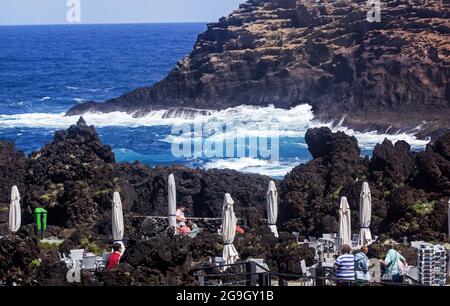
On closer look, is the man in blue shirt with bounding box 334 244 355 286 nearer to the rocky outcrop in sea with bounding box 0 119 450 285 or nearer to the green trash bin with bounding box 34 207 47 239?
the rocky outcrop in sea with bounding box 0 119 450 285

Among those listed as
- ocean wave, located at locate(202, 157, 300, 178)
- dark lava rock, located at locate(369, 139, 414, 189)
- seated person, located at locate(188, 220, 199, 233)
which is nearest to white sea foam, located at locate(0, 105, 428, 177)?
ocean wave, located at locate(202, 157, 300, 178)

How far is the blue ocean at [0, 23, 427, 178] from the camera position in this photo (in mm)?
54188


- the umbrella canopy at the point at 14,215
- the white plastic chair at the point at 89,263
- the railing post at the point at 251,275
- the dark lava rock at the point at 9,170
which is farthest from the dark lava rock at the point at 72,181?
the railing post at the point at 251,275

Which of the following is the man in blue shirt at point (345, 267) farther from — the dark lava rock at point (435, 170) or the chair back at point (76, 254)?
the dark lava rock at point (435, 170)

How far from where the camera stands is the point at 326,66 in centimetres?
6781

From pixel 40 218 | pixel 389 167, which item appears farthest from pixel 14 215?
pixel 389 167

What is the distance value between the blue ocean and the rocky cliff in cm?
166

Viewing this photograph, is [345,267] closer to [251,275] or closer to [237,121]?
[251,275]

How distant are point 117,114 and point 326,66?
489 inches

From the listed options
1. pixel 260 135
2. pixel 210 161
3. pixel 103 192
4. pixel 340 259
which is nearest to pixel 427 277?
pixel 340 259

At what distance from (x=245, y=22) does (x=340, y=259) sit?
69.3 meters

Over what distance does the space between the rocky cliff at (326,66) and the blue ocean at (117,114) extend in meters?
1.66

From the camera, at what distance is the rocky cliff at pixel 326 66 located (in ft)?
197

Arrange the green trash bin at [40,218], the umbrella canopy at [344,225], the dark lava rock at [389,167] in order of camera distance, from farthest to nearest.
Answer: the dark lava rock at [389,167]
the green trash bin at [40,218]
the umbrella canopy at [344,225]
